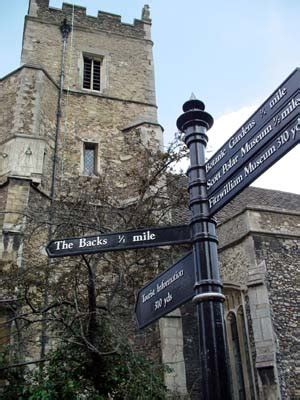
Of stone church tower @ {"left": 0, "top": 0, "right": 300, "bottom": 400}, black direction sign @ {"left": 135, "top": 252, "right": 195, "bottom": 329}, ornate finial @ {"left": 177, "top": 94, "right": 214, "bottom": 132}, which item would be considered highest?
stone church tower @ {"left": 0, "top": 0, "right": 300, "bottom": 400}

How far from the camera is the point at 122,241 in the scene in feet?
12.6

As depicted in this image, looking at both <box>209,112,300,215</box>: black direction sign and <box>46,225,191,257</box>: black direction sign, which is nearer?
<box>209,112,300,215</box>: black direction sign

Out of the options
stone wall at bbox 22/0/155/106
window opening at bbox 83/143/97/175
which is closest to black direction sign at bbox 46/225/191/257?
window opening at bbox 83/143/97/175

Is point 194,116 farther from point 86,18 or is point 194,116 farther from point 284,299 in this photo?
point 86,18

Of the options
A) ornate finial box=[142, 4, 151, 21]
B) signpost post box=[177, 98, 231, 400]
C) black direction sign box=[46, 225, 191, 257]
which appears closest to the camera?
signpost post box=[177, 98, 231, 400]

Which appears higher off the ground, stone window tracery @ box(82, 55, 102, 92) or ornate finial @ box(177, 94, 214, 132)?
stone window tracery @ box(82, 55, 102, 92)

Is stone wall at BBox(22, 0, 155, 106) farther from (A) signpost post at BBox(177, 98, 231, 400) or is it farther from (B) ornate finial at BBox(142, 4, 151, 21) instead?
(A) signpost post at BBox(177, 98, 231, 400)

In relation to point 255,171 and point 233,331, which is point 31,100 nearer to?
point 233,331

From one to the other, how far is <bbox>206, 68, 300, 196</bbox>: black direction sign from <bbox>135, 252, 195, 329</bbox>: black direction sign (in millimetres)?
591

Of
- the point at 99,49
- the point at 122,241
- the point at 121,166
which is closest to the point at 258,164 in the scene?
the point at 122,241

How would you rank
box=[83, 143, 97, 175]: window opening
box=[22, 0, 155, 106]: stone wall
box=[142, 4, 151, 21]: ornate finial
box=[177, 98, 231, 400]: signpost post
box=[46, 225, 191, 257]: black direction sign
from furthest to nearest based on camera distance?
box=[142, 4, 151, 21]: ornate finial
box=[22, 0, 155, 106]: stone wall
box=[83, 143, 97, 175]: window opening
box=[46, 225, 191, 257]: black direction sign
box=[177, 98, 231, 400]: signpost post

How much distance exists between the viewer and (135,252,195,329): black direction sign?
11.3 feet

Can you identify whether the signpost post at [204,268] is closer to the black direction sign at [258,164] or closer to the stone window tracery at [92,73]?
the black direction sign at [258,164]

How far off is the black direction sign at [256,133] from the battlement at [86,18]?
1657cm
